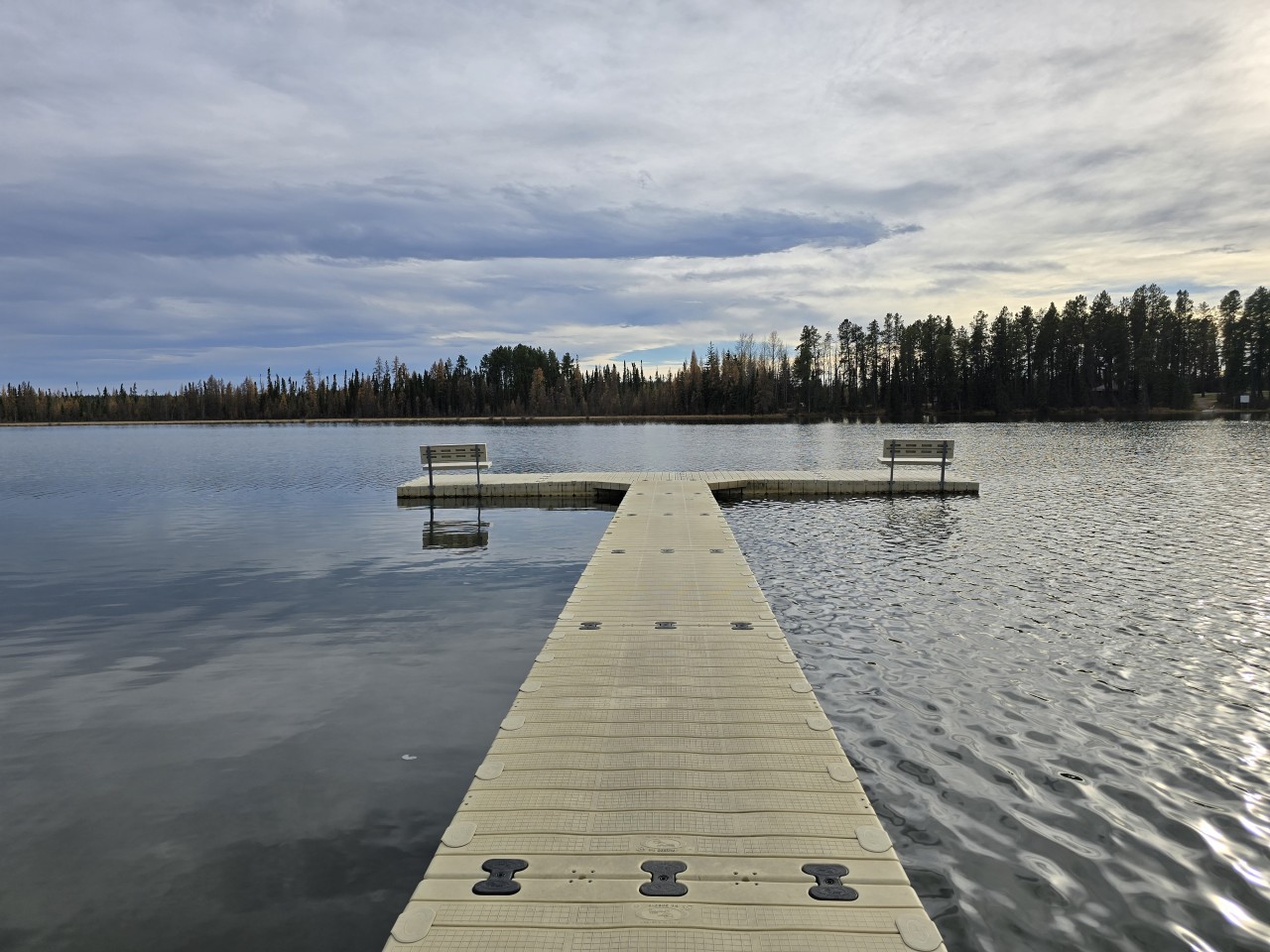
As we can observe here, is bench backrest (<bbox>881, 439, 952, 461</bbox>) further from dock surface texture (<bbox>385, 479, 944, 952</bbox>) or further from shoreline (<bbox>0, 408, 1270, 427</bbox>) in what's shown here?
shoreline (<bbox>0, 408, 1270, 427</bbox>)

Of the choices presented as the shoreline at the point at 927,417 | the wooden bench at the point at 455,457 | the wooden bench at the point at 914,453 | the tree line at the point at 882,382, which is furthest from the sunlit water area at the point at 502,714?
the tree line at the point at 882,382

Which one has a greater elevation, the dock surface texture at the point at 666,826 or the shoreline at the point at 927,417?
the shoreline at the point at 927,417

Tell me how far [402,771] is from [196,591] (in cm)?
807

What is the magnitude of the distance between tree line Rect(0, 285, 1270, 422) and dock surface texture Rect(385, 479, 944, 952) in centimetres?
12051

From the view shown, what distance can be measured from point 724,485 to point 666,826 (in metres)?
18.8

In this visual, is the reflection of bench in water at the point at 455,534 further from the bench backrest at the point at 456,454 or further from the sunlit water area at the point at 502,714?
the bench backrest at the point at 456,454

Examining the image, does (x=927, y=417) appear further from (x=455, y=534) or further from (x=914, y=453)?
(x=455, y=534)

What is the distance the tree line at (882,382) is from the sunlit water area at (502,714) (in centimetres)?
11248

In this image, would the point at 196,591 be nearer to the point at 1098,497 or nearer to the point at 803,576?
the point at 803,576

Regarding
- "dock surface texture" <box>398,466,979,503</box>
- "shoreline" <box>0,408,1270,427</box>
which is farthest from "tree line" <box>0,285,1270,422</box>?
"dock surface texture" <box>398,466,979,503</box>

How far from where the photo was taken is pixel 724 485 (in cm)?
2250

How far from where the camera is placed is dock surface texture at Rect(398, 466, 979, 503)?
2198cm

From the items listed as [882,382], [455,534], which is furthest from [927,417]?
[455,534]

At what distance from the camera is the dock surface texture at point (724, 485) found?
22.0m
